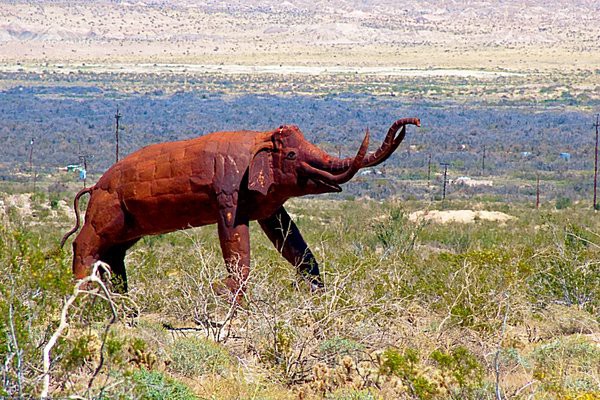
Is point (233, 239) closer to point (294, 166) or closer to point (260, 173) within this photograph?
point (260, 173)

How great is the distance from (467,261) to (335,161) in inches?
67.5

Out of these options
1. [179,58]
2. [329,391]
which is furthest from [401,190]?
[179,58]

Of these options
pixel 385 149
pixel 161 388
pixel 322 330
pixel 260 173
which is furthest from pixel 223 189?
pixel 161 388

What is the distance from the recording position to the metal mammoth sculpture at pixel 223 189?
454 inches

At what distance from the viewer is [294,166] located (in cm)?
1174

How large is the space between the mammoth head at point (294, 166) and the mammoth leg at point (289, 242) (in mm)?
510

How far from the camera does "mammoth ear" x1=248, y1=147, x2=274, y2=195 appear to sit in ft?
37.7

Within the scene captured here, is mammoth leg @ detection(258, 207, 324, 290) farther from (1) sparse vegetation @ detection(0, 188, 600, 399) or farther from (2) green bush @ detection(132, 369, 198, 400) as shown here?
(2) green bush @ detection(132, 369, 198, 400)

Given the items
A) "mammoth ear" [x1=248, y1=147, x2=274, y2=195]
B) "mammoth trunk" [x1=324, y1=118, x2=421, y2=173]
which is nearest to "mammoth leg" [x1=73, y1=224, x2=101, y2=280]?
"mammoth ear" [x1=248, y1=147, x2=274, y2=195]

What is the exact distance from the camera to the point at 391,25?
5866 inches

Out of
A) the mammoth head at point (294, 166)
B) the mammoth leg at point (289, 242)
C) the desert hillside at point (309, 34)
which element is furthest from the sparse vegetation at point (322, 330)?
the desert hillside at point (309, 34)

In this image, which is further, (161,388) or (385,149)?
(385,149)

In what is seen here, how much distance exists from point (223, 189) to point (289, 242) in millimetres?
1054

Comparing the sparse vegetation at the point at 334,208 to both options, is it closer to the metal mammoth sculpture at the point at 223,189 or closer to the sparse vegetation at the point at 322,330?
the sparse vegetation at the point at 322,330
